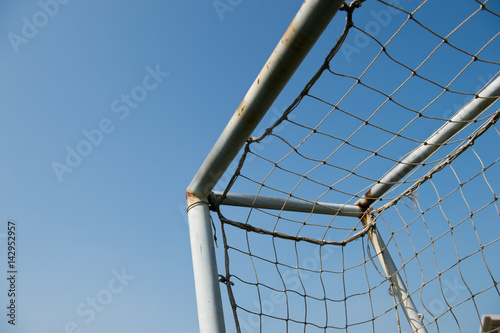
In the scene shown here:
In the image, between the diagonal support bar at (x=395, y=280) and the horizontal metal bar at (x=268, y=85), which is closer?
the horizontal metal bar at (x=268, y=85)

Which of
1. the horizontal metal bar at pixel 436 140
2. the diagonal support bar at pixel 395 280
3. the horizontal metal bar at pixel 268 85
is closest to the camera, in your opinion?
the horizontal metal bar at pixel 268 85

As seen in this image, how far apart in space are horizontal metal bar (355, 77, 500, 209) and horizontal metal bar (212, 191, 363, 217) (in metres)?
0.15

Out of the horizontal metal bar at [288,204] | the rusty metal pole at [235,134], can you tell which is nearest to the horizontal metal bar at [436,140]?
the horizontal metal bar at [288,204]

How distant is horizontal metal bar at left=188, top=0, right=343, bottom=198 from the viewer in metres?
1.11

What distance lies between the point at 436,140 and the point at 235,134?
1.14 m

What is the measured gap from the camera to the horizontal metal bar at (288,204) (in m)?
1.90

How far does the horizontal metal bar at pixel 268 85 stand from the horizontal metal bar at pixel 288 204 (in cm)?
20

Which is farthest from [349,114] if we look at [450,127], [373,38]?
[450,127]

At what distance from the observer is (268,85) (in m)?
1.28

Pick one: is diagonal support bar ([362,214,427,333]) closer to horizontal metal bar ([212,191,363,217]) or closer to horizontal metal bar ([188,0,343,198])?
horizontal metal bar ([212,191,363,217])

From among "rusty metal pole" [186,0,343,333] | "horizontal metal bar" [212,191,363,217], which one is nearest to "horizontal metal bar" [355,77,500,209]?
"horizontal metal bar" [212,191,363,217]

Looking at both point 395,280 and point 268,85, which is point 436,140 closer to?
point 395,280

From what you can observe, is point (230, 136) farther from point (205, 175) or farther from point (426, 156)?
point (426, 156)

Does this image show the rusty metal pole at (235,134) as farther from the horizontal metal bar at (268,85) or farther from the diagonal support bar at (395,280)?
the diagonal support bar at (395,280)
